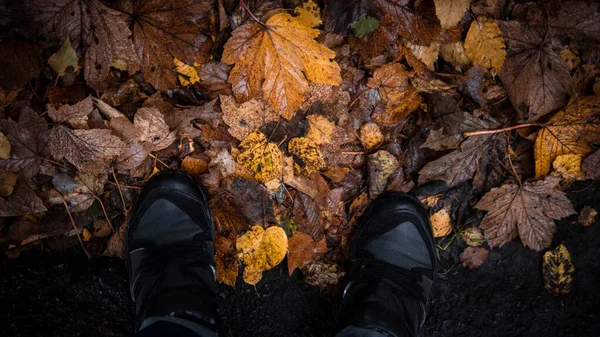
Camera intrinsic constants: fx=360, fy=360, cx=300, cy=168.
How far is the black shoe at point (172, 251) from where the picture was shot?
1.43 m

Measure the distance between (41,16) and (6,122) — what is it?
42cm

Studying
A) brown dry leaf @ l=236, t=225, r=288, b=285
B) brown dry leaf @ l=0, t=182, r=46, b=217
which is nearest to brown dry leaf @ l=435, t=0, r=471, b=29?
brown dry leaf @ l=236, t=225, r=288, b=285

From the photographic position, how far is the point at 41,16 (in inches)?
47.9

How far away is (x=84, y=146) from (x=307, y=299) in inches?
44.1

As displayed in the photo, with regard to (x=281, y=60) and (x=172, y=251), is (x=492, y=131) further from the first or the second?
(x=172, y=251)

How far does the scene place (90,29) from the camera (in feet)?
4.11

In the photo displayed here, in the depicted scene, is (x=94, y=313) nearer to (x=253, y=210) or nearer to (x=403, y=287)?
(x=253, y=210)

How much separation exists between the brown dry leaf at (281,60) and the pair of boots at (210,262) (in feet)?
1.75

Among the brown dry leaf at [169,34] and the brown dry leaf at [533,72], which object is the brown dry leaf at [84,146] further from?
the brown dry leaf at [533,72]

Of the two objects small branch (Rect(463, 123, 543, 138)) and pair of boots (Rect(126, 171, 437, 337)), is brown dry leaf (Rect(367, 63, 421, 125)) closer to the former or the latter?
small branch (Rect(463, 123, 543, 138))

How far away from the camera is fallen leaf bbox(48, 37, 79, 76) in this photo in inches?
50.1

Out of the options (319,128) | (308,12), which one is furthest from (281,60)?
(319,128)

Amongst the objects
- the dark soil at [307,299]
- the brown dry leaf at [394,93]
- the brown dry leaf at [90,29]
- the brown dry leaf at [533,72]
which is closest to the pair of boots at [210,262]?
the dark soil at [307,299]

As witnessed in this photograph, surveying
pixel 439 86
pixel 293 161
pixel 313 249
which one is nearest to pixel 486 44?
pixel 439 86
